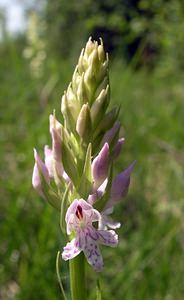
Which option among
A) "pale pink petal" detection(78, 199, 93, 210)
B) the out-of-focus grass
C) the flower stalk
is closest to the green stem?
the flower stalk

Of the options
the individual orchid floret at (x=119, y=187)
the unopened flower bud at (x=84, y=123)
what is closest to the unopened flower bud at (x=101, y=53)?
the unopened flower bud at (x=84, y=123)

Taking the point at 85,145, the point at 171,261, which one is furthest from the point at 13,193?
the point at 85,145

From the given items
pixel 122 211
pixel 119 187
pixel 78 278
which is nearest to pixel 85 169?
pixel 119 187

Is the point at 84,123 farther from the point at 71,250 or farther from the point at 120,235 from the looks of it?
the point at 120,235

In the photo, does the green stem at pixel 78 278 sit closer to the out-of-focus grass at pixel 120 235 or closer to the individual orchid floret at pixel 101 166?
the individual orchid floret at pixel 101 166

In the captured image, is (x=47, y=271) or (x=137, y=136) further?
(x=137, y=136)

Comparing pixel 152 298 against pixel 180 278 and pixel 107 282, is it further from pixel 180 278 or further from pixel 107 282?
pixel 107 282
